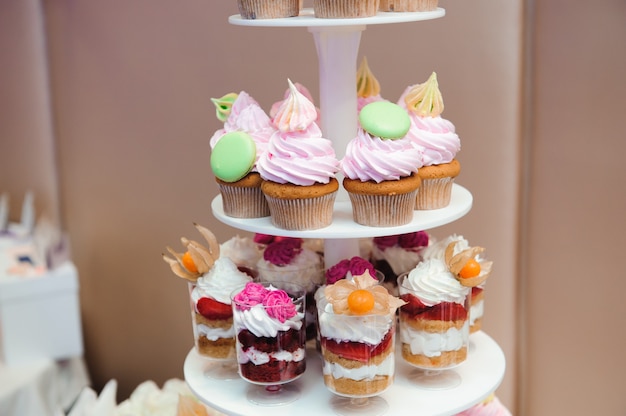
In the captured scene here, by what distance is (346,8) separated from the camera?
1479 millimetres

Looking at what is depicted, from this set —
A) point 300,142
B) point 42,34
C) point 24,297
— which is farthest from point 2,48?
point 300,142

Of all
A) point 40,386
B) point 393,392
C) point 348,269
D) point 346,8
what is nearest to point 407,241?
point 348,269

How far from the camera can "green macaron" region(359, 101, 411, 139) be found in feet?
4.99

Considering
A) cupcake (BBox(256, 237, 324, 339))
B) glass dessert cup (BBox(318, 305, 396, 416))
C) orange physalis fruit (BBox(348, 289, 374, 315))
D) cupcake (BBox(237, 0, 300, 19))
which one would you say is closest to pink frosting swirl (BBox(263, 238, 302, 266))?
cupcake (BBox(256, 237, 324, 339))

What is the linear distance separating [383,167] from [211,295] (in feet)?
1.51

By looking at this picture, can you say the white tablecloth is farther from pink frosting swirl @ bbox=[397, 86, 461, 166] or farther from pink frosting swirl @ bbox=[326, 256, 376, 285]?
pink frosting swirl @ bbox=[397, 86, 461, 166]

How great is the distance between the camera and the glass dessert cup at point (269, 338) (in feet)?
5.03

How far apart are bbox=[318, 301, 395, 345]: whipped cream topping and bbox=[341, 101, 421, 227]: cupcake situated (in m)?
0.18

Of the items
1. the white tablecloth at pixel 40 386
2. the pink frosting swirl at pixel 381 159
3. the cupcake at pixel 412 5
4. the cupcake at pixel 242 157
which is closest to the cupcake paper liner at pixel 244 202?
the cupcake at pixel 242 157

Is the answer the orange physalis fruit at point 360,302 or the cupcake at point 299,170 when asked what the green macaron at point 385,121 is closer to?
the cupcake at point 299,170

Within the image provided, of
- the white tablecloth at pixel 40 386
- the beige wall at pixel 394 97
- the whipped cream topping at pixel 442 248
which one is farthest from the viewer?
the white tablecloth at pixel 40 386

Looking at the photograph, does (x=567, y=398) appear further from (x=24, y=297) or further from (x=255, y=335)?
(x=24, y=297)

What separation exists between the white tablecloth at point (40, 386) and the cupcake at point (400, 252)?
1.22 m

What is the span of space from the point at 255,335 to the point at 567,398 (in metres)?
1.23
